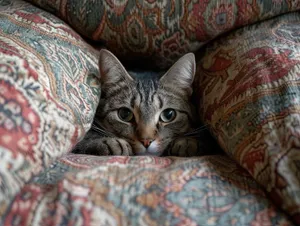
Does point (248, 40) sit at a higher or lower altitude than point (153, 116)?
higher

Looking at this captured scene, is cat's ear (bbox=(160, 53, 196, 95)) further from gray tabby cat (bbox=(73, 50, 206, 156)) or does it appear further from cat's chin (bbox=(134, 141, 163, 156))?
cat's chin (bbox=(134, 141, 163, 156))

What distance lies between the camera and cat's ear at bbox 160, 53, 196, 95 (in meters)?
1.18

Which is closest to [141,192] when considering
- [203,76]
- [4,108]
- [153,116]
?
[4,108]

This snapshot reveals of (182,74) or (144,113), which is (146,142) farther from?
(182,74)

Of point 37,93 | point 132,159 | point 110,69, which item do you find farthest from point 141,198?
point 110,69

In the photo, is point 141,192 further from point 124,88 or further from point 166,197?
point 124,88

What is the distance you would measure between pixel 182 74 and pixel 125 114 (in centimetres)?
23

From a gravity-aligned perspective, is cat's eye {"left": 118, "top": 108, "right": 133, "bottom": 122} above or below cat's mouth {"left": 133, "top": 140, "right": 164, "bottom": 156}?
above

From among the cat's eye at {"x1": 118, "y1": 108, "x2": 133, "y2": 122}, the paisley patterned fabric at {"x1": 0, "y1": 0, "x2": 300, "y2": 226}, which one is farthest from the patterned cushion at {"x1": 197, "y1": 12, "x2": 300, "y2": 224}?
the cat's eye at {"x1": 118, "y1": 108, "x2": 133, "y2": 122}

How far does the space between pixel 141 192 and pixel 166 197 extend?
5 centimetres

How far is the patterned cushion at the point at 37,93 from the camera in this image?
2.49ft

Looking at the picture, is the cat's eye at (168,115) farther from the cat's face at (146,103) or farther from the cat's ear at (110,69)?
the cat's ear at (110,69)

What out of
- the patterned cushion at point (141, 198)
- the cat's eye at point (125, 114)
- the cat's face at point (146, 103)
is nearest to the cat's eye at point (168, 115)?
the cat's face at point (146, 103)

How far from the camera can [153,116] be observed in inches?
45.6
